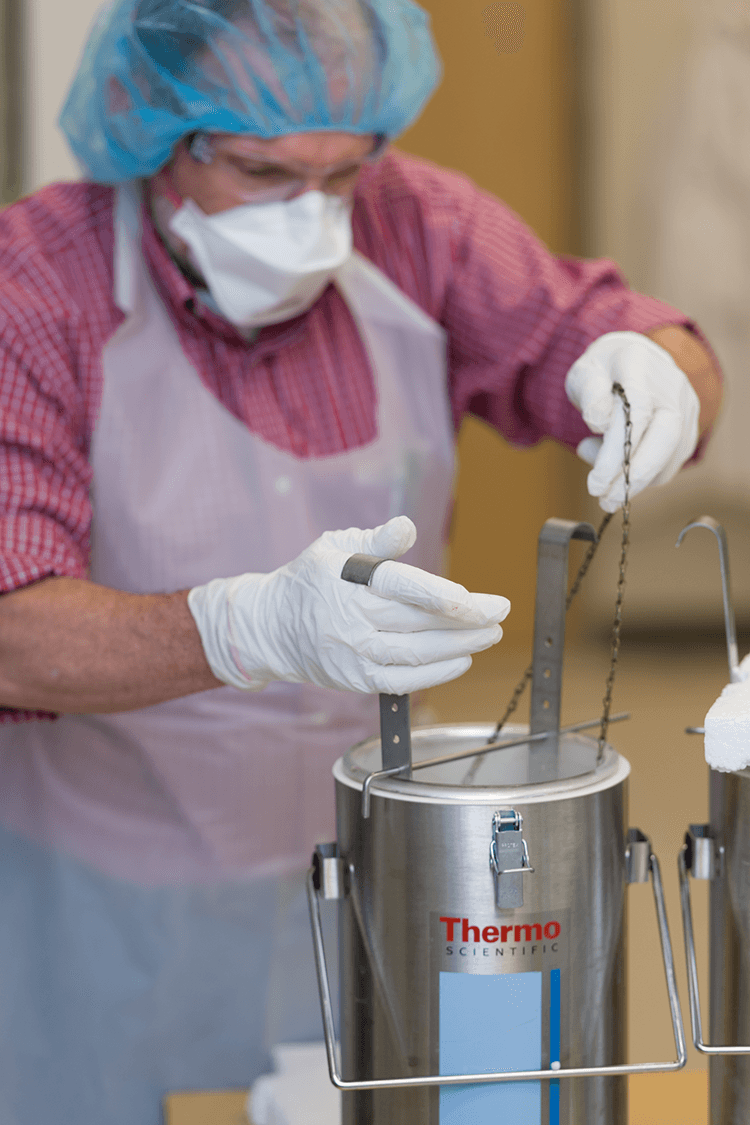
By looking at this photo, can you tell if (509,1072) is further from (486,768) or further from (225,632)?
(225,632)

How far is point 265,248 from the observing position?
1207mm

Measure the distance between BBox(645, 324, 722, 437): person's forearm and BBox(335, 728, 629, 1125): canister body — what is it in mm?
566

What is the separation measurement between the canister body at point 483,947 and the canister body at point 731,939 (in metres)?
0.08

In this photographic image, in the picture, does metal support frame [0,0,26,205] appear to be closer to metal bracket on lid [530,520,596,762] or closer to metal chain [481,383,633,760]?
metal chain [481,383,633,760]

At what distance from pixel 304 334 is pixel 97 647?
482mm

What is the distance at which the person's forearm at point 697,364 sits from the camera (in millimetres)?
1252

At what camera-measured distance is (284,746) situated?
1354 millimetres

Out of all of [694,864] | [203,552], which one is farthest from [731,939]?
[203,552]

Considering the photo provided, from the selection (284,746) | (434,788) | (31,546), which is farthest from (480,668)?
(434,788)

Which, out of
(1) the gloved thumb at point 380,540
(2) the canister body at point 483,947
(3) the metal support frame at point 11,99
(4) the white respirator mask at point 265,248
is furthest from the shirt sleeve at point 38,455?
(3) the metal support frame at point 11,99

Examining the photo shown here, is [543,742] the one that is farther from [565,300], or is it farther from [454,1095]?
[565,300]

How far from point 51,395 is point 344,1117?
72 cm

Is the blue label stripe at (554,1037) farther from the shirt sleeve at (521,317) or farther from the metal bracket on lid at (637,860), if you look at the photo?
the shirt sleeve at (521,317)

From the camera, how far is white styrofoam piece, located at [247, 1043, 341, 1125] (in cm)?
107
